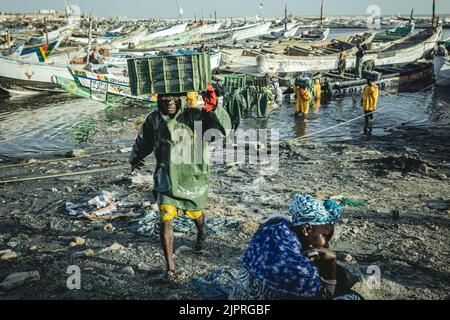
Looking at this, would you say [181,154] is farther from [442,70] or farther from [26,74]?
[442,70]

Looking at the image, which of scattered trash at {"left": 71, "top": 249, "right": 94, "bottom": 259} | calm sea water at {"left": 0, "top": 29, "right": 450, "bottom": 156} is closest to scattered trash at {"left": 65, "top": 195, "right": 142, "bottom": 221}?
scattered trash at {"left": 71, "top": 249, "right": 94, "bottom": 259}

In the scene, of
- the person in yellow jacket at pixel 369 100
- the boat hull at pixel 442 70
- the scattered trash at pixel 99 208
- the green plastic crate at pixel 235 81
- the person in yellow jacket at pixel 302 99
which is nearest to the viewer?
the scattered trash at pixel 99 208

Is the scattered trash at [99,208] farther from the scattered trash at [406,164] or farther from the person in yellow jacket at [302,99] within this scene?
the person in yellow jacket at [302,99]

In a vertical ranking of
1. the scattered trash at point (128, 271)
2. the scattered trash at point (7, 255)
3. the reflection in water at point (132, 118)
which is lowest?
the reflection in water at point (132, 118)

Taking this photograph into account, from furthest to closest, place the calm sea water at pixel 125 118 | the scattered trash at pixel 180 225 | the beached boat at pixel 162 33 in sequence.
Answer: the beached boat at pixel 162 33, the calm sea water at pixel 125 118, the scattered trash at pixel 180 225

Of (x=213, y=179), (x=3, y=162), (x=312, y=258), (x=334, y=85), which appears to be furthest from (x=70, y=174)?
(x=334, y=85)

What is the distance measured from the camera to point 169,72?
10.6 feet

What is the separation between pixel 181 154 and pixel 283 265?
4.75 feet

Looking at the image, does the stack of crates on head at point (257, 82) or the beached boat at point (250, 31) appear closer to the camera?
the stack of crates on head at point (257, 82)

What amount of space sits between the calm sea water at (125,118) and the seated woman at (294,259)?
7.75 metres

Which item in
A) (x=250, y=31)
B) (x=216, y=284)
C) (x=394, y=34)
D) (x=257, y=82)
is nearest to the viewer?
(x=216, y=284)

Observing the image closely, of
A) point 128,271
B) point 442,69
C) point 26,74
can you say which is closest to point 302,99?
point 442,69

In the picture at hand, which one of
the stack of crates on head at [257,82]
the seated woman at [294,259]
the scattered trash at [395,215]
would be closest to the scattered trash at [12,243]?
the seated woman at [294,259]

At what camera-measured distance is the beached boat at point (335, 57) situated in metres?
19.4
